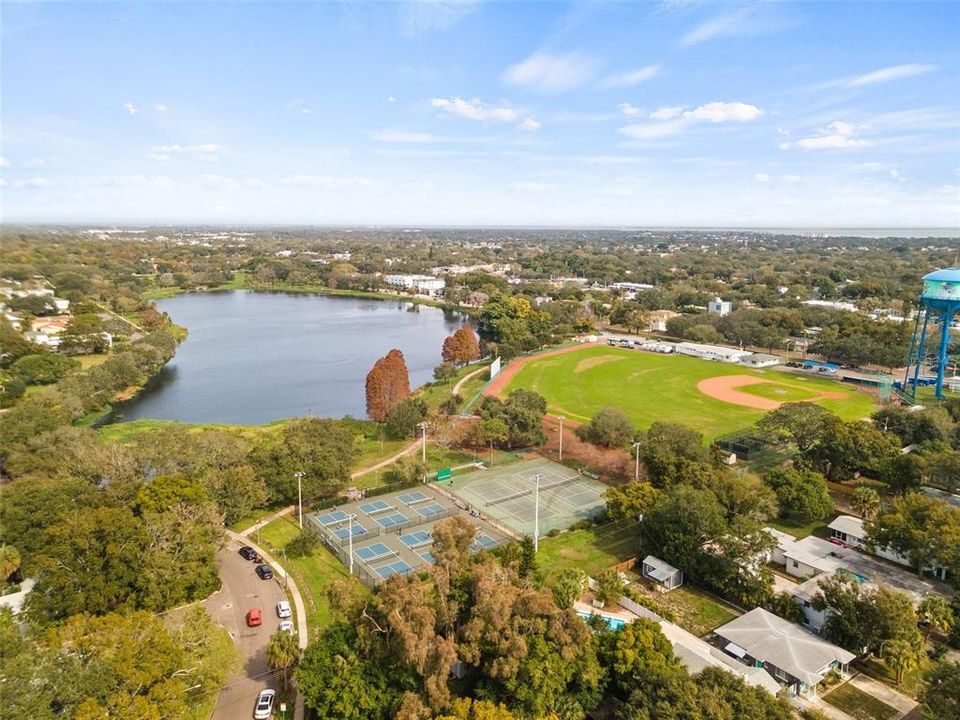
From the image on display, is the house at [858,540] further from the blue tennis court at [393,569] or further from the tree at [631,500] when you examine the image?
the blue tennis court at [393,569]

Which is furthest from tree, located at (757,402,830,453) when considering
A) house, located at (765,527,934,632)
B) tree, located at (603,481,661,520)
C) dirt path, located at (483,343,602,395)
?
dirt path, located at (483,343,602,395)

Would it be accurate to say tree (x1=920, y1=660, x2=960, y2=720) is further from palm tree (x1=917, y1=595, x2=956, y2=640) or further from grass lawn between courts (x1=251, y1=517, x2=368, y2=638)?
grass lawn between courts (x1=251, y1=517, x2=368, y2=638)

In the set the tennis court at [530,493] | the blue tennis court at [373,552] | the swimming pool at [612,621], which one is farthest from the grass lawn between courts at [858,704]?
the blue tennis court at [373,552]

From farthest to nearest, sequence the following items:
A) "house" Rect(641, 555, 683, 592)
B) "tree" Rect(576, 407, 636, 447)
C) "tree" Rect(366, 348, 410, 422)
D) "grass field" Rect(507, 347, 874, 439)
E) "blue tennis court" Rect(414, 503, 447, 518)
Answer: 1. "grass field" Rect(507, 347, 874, 439)
2. "tree" Rect(366, 348, 410, 422)
3. "tree" Rect(576, 407, 636, 447)
4. "blue tennis court" Rect(414, 503, 447, 518)
5. "house" Rect(641, 555, 683, 592)

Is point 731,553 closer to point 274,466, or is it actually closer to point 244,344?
point 274,466

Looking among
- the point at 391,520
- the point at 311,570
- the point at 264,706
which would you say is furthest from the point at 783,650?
the point at 311,570

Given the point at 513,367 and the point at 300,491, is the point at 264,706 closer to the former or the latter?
the point at 300,491
